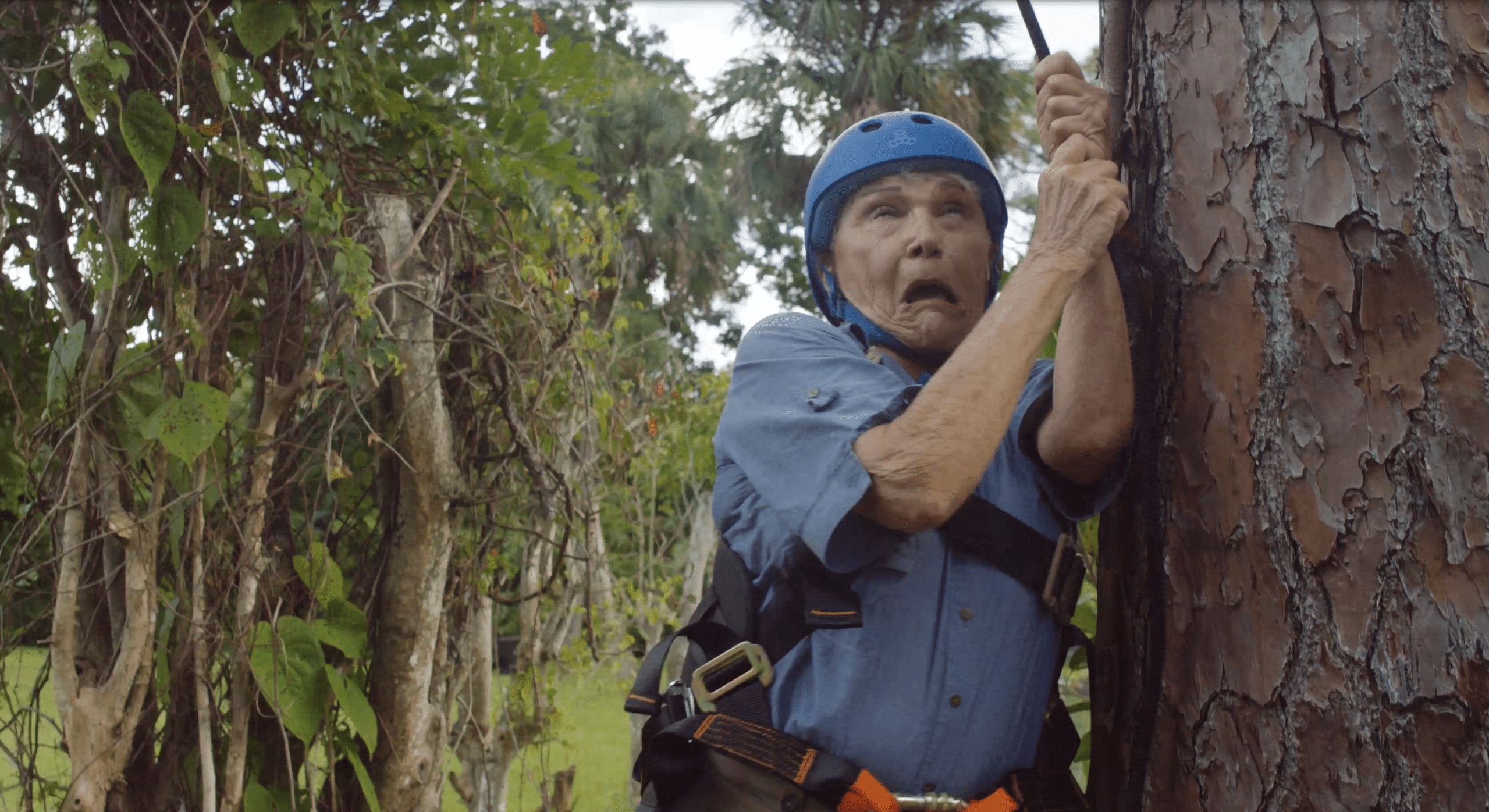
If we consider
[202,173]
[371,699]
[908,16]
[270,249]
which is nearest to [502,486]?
[371,699]

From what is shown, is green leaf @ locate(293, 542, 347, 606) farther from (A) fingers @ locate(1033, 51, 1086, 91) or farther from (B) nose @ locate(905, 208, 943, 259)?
(A) fingers @ locate(1033, 51, 1086, 91)

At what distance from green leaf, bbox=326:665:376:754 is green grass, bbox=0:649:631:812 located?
0.64 meters

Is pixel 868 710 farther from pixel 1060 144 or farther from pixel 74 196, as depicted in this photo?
pixel 74 196

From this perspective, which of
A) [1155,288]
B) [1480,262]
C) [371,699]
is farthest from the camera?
[371,699]

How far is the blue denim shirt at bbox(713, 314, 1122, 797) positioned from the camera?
61.4 inches

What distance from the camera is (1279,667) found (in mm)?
1262

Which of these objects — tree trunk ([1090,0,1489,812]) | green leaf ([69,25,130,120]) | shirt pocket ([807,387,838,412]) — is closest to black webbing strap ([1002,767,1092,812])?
tree trunk ([1090,0,1489,812])

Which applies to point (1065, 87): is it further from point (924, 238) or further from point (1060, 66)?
point (924, 238)

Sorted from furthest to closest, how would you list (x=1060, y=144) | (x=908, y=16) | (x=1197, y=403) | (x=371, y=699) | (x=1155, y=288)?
(x=908, y=16) → (x=371, y=699) → (x=1060, y=144) → (x=1155, y=288) → (x=1197, y=403)

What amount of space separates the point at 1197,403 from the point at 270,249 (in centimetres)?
244

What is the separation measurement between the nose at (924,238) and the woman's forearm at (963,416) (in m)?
0.35

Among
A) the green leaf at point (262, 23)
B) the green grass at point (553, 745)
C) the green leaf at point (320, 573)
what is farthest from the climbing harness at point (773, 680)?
the green grass at point (553, 745)

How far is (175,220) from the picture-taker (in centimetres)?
264

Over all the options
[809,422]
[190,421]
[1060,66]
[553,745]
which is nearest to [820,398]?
[809,422]
